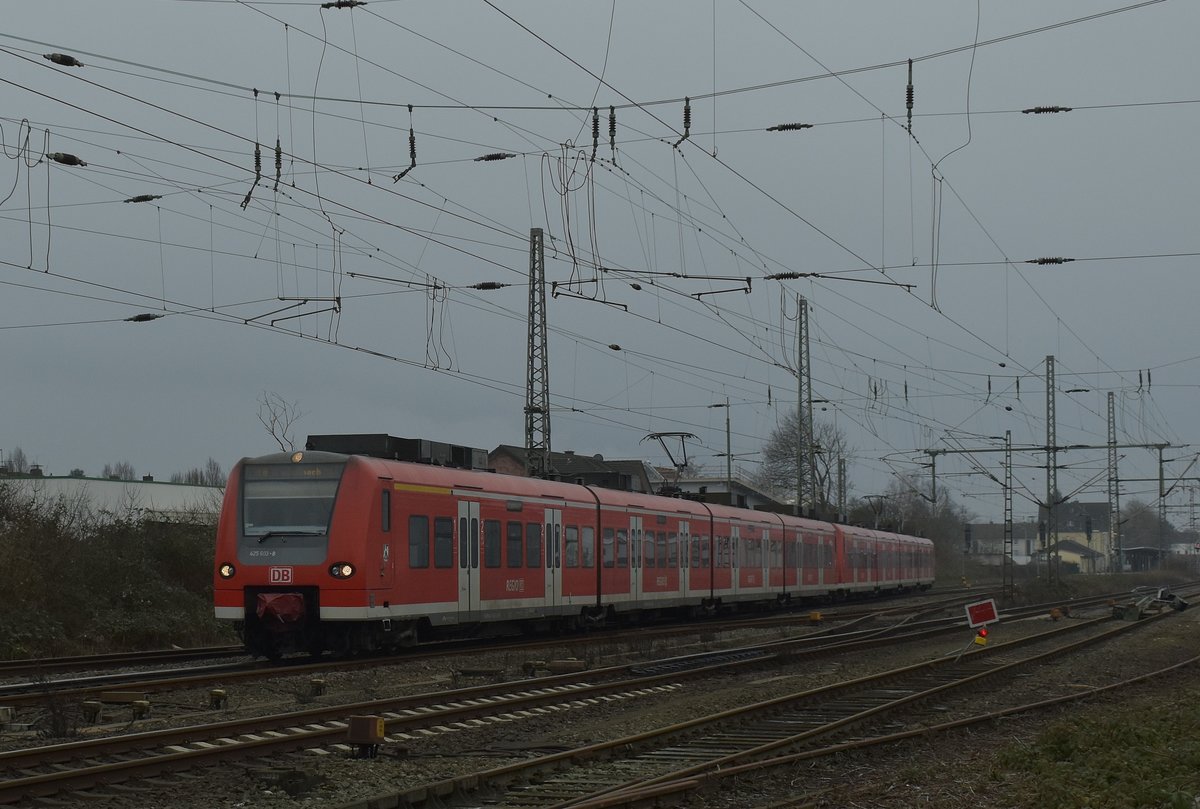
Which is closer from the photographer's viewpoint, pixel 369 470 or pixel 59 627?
pixel 369 470

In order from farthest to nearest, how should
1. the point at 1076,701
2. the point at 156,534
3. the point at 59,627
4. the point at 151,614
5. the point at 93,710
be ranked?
1. the point at 156,534
2. the point at 151,614
3. the point at 59,627
4. the point at 1076,701
5. the point at 93,710

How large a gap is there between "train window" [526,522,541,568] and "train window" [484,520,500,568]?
1.20 metres

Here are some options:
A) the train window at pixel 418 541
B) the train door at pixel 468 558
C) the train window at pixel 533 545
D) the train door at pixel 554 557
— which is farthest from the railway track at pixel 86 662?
the train door at pixel 554 557

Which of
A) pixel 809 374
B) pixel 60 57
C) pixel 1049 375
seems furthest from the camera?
pixel 1049 375

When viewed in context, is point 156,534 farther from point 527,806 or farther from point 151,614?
point 527,806

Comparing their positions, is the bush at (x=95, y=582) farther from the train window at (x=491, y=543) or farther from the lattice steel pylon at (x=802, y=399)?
the lattice steel pylon at (x=802, y=399)

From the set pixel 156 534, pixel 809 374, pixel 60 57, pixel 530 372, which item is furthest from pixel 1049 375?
Answer: pixel 60 57

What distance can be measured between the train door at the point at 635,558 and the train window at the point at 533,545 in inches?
199

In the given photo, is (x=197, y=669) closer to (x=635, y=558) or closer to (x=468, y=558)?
(x=468, y=558)

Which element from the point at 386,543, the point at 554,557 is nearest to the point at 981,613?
the point at 554,557

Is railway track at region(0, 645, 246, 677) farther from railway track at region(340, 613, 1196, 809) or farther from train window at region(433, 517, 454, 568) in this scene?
railway track at region(340, 613, 1196, 809)

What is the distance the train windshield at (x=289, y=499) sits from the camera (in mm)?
20031

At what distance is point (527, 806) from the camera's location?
10.1 metres

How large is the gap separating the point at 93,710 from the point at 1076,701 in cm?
1165
